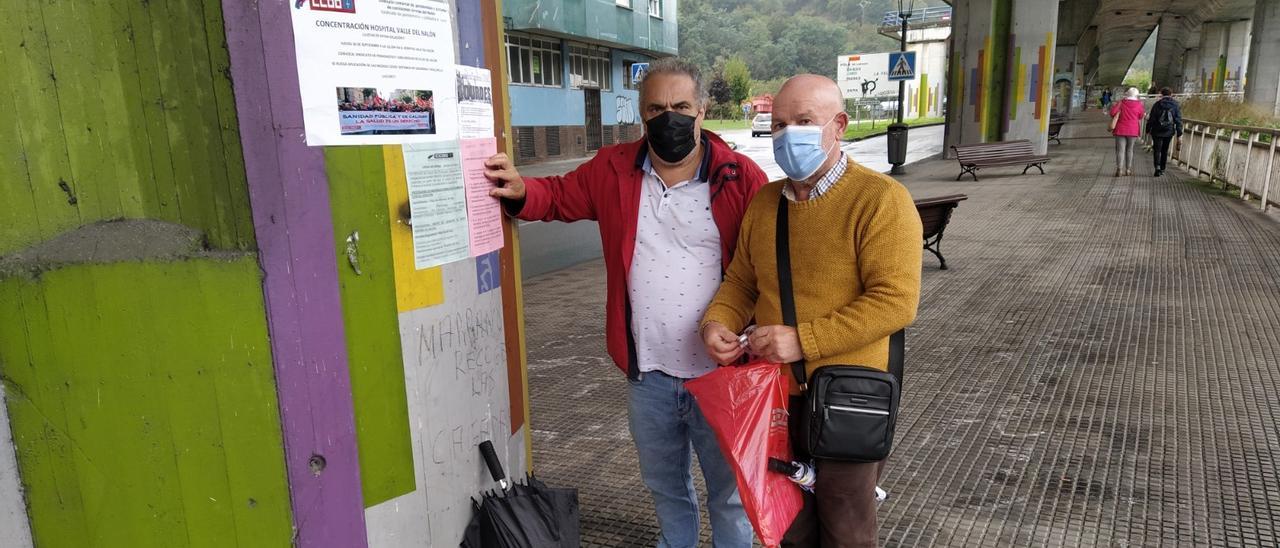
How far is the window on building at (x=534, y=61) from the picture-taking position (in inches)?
1120

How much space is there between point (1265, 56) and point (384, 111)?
38.0 meters

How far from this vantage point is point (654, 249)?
2.46 metres

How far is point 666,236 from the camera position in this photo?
8.04ft

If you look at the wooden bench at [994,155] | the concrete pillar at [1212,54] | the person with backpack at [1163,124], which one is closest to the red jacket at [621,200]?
the wooden bench at [994,155]

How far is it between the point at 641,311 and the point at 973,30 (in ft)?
68.8

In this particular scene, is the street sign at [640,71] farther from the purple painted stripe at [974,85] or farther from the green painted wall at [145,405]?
the purple painted stripe at [974,85]

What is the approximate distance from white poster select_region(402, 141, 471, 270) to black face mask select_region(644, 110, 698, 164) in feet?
2.08

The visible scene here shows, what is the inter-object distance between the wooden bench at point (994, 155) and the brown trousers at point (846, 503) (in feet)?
50.0

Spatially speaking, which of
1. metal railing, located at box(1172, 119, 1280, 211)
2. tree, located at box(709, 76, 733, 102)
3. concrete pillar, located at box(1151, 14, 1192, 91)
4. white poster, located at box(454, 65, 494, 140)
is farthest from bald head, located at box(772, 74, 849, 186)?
tree, located at box(709, 76, 733, 102)

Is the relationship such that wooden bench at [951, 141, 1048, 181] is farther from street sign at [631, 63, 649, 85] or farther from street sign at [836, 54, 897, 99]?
street sign at [836, 54, 897, 99]

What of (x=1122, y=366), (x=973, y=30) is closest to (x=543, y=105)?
(x=973, y=30)

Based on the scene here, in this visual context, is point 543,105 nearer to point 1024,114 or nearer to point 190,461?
point 1024,114

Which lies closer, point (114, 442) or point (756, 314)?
point (114, 442)

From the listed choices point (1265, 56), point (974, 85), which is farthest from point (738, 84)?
point (974, 85)
